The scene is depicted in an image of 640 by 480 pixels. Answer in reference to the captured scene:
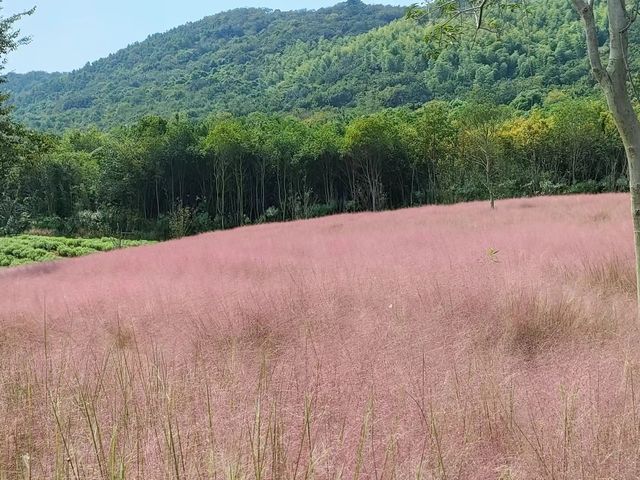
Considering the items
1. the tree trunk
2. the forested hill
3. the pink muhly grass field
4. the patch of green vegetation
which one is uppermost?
the forested hill

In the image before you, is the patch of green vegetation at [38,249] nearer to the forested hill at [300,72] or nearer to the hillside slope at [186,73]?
the forested hill at [300,72]

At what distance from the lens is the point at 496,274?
5.58 m

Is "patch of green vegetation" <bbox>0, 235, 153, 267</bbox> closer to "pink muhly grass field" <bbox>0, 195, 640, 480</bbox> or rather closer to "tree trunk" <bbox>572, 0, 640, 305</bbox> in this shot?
"pink muhly grass field" <bbox>0, 195, 640, 480</bbox>

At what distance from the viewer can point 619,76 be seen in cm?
333

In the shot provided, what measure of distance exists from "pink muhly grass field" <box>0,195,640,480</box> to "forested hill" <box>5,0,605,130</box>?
38.6 meters

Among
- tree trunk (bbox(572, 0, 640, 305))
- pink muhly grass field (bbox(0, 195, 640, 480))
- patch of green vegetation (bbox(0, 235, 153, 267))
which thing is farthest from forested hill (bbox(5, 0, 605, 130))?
tree trunk (bbox(572, 0, 640, 305))

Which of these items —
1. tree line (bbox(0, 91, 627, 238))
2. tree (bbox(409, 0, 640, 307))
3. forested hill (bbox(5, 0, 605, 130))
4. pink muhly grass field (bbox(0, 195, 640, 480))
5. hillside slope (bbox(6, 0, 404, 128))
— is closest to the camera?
pink muhly grass field (bbox(0, 195, 640, 480))

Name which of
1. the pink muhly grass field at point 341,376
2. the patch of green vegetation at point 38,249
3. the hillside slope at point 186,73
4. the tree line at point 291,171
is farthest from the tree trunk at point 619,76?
the hillside slope at point 186,73

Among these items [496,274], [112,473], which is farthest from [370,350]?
[496,274]

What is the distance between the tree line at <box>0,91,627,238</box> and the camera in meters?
39.6

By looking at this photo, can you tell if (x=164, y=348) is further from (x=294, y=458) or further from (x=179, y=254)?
(x=179, y=254)

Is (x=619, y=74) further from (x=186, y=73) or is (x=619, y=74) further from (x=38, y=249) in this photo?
(x=186, y=73)

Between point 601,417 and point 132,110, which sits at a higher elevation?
point 132,110

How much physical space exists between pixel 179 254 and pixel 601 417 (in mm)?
10604
